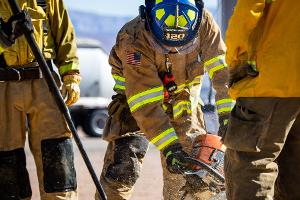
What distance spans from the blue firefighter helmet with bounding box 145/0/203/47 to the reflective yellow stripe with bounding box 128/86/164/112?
311mm

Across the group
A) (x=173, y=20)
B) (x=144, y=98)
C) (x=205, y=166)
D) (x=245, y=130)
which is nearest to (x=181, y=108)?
(x=144, y=98)

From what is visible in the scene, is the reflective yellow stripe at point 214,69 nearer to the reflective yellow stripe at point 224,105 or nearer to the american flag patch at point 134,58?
the reflective yellow stripe at point 224,105

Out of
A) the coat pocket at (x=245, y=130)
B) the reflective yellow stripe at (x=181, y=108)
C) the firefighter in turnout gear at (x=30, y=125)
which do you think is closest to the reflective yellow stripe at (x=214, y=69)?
the reflective yellow stripe at (x=181, y=108)

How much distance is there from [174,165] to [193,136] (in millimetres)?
743

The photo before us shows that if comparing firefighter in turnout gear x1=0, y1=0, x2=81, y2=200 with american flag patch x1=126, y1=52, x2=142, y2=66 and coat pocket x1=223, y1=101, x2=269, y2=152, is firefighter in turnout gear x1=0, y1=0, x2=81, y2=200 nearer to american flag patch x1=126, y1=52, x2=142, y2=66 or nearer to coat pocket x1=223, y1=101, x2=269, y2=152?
american flag patch x1=126, y1=52, x2=142, y2=66

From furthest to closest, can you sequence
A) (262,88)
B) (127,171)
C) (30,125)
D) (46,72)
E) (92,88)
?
(92,88), (127,171), (30,125), (46,72), (262,88)

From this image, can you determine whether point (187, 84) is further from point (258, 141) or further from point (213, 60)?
point (258, 141)

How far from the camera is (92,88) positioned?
1658 centimetres

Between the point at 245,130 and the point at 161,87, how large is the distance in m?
1.25

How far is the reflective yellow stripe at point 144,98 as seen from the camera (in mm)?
4637

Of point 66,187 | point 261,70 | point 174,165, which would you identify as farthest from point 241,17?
point 66,187

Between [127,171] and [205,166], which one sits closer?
[205,166]

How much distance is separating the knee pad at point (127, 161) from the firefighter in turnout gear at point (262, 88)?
4.73 ft

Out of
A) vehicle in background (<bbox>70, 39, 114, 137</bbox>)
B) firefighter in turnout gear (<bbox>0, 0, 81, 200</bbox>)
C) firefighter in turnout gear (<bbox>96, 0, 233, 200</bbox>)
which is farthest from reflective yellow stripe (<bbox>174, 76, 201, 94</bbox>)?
vehicle in background (<bbox>70, 39, 114, 137</bbox>)
